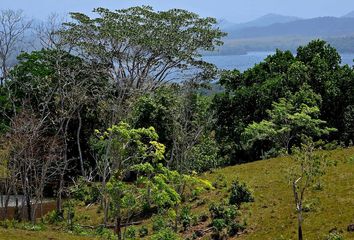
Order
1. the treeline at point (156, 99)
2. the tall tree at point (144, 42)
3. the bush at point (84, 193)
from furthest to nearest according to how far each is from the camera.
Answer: the tall tree at point (144, 42) → the bush at point (84, 193) → the treeline at point (156, 99)

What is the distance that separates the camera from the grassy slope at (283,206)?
21938 mm

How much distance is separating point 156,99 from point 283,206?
18092 millimetres

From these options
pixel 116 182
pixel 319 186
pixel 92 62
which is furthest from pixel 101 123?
pixel 116 182

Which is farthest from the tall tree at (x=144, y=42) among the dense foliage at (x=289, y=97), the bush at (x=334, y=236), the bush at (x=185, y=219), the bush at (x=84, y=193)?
the bush at (x=334, y=236)

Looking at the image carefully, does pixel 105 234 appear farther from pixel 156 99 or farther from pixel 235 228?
pixel 156 99

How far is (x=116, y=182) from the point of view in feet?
64.5

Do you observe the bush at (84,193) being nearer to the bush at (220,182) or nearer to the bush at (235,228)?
the bush at (220,182)

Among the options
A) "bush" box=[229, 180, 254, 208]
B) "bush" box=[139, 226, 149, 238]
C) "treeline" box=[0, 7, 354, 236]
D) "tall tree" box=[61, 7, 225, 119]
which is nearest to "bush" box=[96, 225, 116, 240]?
"bush" box=[139, 226, 149, 238]

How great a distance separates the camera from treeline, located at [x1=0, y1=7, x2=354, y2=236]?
116 ft

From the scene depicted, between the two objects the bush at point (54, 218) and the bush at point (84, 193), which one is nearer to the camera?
the bush at point (54, 218)

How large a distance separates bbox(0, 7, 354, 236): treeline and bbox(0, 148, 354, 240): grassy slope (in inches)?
112

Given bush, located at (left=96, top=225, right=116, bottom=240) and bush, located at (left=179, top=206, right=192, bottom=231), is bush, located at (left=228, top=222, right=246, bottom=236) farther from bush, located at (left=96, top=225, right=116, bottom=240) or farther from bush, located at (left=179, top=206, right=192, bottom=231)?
bush, located at (left=96, top=225, right=116, bottom=240)

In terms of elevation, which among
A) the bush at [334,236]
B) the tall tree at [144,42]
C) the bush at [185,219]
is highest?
the tall tree at [144,42]

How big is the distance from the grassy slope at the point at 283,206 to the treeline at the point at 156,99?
284 centimetres
